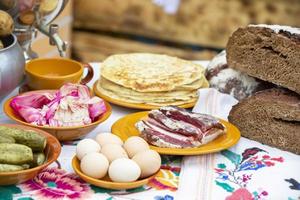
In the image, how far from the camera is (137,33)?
2934 millimetres

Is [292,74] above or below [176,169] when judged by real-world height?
above

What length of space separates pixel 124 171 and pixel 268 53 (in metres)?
0.48

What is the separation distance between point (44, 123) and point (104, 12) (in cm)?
197

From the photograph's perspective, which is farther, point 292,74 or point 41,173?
point 292,74

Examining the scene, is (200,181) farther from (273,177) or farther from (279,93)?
(279,93)

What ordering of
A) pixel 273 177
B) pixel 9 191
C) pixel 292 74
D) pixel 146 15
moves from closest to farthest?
pixel 9 191
pixel 273 177
pixel 292 74
pixel 146 15

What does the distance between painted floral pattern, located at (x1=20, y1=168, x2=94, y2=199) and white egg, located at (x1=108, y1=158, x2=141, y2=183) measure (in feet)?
0.17

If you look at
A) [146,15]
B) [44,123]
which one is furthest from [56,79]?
[146,15]

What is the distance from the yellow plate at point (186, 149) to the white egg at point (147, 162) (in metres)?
0.07

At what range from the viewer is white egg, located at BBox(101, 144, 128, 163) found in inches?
35.3

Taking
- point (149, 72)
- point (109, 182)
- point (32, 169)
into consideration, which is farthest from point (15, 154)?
point (149, 72)

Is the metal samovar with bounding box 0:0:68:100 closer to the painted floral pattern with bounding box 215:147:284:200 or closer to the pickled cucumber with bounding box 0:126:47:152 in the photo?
the pickled cucumber with bounding box 0:126:47:152

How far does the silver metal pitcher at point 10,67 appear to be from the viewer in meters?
1.07

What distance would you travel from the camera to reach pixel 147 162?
889 mm
